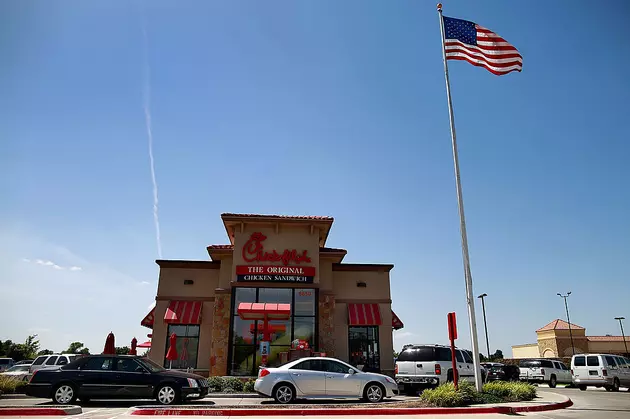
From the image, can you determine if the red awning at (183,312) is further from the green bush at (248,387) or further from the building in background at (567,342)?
the building in background at (567,342)

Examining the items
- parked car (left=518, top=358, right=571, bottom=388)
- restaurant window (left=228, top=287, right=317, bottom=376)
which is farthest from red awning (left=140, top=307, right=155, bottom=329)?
parked car (left=518, top=358, right=571, bottom=388)

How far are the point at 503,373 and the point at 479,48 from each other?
20158 millimetres

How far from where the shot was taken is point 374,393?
512 inches

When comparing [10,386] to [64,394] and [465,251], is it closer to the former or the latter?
[64,394]

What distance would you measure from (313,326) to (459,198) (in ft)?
35.7

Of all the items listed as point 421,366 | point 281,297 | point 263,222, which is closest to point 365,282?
point 281,297

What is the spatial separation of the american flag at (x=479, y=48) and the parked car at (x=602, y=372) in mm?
16439

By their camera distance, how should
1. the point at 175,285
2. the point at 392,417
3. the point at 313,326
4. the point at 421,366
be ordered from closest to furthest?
1. the point at 392,417
2. the point at 421,366
3. the point at 313,326
4. the point at 175,285

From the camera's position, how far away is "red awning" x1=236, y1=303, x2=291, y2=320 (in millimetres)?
20031

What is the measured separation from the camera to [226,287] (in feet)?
73.3

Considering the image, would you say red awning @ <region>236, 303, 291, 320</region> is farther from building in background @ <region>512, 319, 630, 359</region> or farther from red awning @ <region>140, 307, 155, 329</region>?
building in background @ <region>512, 319, 630, 359</region>

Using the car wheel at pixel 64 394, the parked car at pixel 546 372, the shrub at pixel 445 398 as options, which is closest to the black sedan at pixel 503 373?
the parked car at pixel 546 372

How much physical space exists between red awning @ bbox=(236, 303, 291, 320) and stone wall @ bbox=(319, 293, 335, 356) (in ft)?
6.65

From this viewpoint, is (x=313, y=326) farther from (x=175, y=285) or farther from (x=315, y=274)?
(x=175, y=285)
